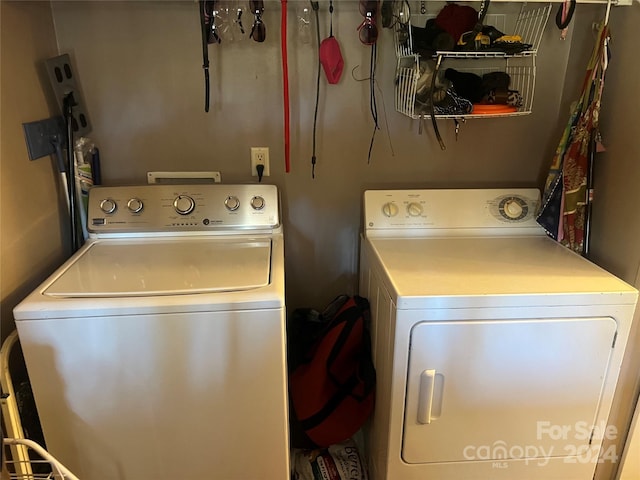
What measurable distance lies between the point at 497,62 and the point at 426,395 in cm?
122

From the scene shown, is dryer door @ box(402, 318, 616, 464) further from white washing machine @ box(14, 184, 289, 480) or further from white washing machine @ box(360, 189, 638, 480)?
white washing machine @ box(14, 184, 289, 480)

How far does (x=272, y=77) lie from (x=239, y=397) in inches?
44.3

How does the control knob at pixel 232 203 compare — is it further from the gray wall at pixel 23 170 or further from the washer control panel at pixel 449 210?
the gray wall at pixel 23 170

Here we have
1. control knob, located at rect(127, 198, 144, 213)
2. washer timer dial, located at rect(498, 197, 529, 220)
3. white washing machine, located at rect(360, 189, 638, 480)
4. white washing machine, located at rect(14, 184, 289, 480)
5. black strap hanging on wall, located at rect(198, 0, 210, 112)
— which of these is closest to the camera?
white washing machine, located at rect(14, 184, 289, 480)

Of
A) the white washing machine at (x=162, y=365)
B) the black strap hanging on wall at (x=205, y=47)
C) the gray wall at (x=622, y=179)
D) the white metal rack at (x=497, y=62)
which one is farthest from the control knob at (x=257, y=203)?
the gray wall at (x=622, y=179)

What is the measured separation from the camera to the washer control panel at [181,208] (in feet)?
5.80

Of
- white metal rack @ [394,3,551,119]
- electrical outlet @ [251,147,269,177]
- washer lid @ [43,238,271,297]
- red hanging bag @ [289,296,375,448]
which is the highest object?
white metal rack @ [394,3,551,119]

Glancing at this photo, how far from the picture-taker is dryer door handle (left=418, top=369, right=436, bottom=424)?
142 centimetres

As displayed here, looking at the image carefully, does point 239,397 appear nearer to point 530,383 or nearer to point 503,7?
point 530,383

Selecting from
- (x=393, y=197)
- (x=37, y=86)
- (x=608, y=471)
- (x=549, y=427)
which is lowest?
(x=608, y=471)

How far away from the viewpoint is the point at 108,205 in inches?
69.6

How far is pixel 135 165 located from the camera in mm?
1903

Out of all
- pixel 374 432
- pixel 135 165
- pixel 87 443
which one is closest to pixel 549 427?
pixel 374 432

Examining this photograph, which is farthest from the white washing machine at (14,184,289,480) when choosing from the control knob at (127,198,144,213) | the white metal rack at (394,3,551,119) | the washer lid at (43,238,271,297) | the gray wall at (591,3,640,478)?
the gray wall at (591,3,640,478)
